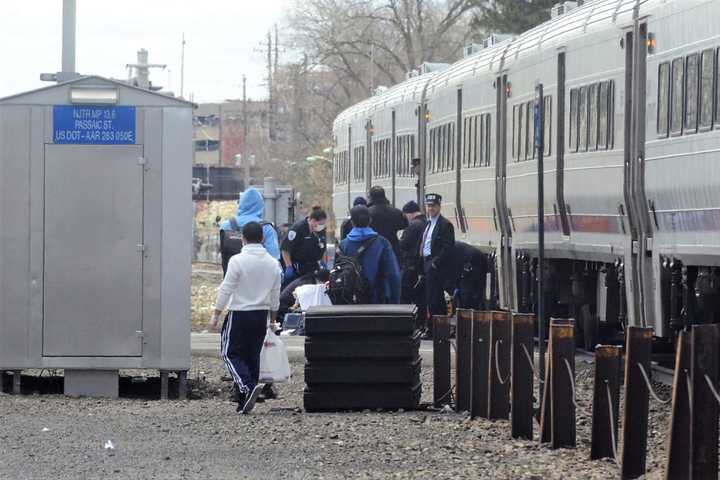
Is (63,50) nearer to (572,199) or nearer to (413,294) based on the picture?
(413,294)

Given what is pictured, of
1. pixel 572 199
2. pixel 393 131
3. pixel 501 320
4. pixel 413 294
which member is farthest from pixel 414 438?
pixel 393 131

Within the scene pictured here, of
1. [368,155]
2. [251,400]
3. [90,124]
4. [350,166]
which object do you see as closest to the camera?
[251,400]

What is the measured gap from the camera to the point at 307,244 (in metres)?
21.9

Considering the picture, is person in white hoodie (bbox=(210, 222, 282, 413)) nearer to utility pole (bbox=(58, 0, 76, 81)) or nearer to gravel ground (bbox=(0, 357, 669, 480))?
gravel ground (bbox=(0, 357, 669, 480))

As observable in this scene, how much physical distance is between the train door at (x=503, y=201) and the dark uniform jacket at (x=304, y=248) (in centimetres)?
249

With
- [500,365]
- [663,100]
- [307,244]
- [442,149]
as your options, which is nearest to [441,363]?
[500,365]

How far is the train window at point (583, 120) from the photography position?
61.8 feet

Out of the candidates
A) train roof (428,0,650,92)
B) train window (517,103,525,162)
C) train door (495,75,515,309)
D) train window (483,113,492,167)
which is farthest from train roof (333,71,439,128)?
train window (517,103,525,162)

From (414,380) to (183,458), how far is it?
3.64 meters

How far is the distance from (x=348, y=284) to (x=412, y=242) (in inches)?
199

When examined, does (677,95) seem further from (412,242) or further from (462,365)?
(412,242)

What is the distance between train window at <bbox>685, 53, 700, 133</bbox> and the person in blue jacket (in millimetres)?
2995

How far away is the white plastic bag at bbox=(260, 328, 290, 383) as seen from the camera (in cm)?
1524

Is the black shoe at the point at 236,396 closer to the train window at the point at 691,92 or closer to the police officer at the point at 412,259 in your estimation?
the train window at the point at 691,92
